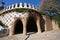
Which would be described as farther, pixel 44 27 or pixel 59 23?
pixel 44 27

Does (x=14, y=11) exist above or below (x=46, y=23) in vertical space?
above

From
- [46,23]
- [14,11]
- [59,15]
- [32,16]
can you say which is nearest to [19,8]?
[14,11]

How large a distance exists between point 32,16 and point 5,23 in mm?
3678

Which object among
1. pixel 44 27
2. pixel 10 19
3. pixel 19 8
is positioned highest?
pixel 19 8

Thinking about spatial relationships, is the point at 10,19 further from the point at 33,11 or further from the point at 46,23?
the point at 46,23

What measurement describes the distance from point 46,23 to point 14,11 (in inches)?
158

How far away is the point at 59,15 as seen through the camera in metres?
15.2

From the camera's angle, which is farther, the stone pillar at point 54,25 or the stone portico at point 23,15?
the stone portico at point 23,15

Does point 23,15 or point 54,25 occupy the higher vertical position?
point 23,15

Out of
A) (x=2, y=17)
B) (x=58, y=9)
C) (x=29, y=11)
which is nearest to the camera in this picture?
(x=58, y=9)

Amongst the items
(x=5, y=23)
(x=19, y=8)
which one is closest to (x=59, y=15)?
(x=19, y=8)

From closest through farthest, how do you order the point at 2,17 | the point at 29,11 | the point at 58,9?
the point at 58,9 → the point at 29,11 → the point at 2,17

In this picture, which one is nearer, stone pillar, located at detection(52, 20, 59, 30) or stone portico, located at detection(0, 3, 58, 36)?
stone pillar, located at detection(52, 20, 59, 30)

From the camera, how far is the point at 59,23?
48.3 ft
